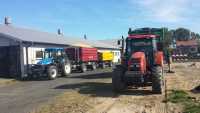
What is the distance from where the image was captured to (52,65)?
2998 cm

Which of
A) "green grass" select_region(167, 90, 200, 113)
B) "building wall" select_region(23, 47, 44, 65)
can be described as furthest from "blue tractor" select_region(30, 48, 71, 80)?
"green grass" select_region(167, 90, 200, 113)

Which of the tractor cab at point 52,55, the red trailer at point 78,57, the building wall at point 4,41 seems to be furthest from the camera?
the red trailer at point 78,57

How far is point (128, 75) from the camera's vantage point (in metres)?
17.8

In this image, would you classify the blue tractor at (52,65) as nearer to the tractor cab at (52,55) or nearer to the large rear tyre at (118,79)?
the tractor cab at (52,55)

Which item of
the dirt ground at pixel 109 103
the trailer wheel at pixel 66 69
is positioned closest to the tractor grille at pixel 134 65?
the dirt ground at pixel 109 103

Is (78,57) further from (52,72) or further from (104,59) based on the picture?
(104,59)

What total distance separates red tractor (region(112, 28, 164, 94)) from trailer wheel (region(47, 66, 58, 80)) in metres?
10.7

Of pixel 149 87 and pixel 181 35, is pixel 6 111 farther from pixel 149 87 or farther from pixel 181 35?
pixel 181 35

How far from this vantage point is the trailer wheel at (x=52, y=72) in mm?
29156

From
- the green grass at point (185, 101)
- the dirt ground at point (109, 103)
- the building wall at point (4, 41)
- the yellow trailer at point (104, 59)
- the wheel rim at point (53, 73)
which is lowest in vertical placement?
the dirt ground at point (109, 103)

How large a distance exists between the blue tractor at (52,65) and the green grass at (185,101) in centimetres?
1388

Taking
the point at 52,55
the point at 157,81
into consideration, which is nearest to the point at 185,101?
the point at 157,81

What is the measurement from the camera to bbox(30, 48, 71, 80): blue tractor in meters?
29.6

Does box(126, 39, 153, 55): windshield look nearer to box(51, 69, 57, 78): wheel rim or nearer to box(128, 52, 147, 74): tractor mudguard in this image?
box(128, 52, 147, 74): tractor mudguard
